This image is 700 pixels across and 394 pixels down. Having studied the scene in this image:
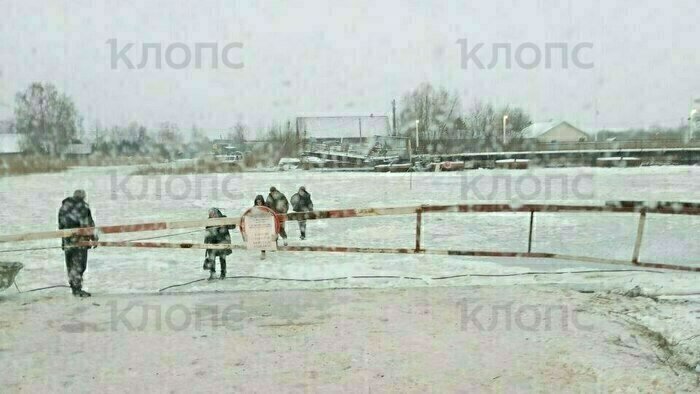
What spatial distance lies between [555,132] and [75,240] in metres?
88.3

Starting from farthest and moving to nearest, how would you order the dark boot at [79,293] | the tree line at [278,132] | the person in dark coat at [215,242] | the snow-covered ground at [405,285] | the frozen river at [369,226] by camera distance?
the tree line at [278,132] → the frozen river at [369,226] → the person in dark coat at [215,242] → the dark boot at [79,293] → the snow-covered ground at [405,285]

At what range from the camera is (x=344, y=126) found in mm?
77438

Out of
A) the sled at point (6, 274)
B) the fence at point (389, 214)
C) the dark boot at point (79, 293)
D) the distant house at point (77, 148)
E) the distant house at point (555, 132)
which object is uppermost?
the distant house at point (555, 132)

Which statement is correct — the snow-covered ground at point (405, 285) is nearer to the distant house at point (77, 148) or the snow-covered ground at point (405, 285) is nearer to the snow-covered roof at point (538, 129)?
the distant house at point (77, 148)

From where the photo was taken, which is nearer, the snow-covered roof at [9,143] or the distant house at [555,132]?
the snow-covered roof at [9,143]

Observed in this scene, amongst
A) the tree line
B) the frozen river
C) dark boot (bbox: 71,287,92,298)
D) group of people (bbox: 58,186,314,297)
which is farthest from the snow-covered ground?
the tree line

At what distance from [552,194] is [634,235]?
12335mm

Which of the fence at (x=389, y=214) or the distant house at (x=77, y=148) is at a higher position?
the distant house at (x=77, y=148)

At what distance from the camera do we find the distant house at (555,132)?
86.4 metres

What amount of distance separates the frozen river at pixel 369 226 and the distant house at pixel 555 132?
5271cm

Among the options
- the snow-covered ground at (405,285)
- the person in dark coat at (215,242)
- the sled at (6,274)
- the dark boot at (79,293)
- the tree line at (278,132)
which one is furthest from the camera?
the tree line at (278,132)

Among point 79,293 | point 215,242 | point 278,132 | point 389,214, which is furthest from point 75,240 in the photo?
point 278,132

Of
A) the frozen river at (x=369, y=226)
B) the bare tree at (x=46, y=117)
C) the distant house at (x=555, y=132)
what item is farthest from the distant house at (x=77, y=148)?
the distant house at (x=555, y=132)

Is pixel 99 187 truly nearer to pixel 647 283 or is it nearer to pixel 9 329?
pixel 9 329
